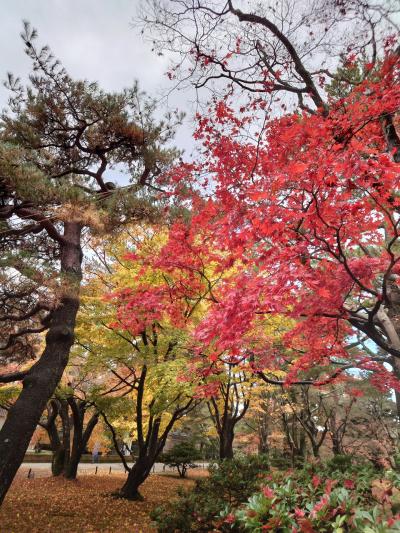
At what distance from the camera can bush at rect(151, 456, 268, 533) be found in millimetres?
5961

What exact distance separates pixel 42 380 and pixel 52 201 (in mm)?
3339

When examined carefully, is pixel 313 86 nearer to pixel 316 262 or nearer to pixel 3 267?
pixel 316 262

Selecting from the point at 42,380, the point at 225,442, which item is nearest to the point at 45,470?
the point at 225,442

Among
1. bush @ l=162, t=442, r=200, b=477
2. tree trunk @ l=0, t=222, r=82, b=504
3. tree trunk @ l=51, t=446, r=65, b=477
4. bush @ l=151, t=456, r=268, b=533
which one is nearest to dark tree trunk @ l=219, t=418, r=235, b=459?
bush @ l=151, t=456, r=268, b=533

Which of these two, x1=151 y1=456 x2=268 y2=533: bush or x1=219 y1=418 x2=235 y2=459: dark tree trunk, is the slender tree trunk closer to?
x1=151 y1=456 x2=268 y2=533: bush

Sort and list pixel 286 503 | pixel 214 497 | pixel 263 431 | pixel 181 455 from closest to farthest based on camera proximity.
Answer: pixel 286 503 < pixel 214 497 < pixel 181 455 < pixel 263 431

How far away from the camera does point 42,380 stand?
6449 mm

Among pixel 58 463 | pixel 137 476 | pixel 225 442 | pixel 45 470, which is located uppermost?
pixel 225 442

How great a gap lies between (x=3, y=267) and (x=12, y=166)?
202cm

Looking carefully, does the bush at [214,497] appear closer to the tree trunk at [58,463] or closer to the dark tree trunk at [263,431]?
the tree trunk at [58,463]

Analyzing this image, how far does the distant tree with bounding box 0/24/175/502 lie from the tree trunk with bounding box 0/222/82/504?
0.06 ft

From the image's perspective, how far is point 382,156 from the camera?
458 cm

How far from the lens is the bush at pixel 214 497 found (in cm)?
596

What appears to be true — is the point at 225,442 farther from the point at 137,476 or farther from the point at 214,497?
the point at 214,497
